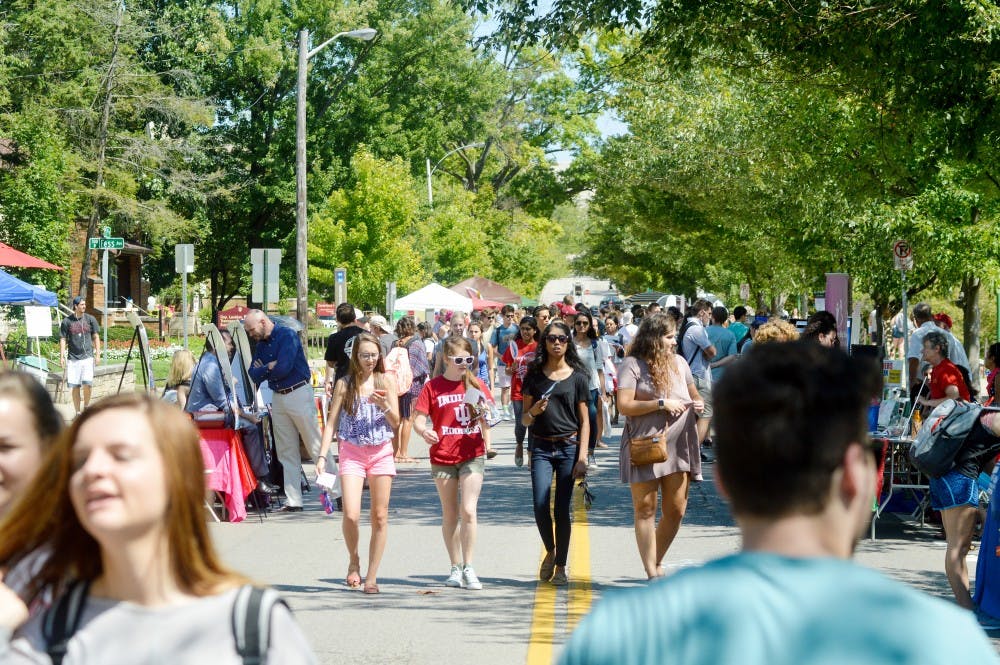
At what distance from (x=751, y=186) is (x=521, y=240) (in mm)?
37146

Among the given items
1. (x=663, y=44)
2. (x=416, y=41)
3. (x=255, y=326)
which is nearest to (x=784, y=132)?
(x=663, y=44)

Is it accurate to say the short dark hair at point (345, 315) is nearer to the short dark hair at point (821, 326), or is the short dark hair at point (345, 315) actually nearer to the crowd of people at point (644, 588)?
the short dark hair at point (821, 326)

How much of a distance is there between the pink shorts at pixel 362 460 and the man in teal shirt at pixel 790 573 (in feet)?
23.1

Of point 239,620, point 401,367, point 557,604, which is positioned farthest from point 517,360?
point 239,620

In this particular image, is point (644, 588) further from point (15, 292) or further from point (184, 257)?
point (15, 292)

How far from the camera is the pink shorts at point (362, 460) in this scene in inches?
359

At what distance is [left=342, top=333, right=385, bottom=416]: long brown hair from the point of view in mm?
9256

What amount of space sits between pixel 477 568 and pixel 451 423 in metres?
1.45

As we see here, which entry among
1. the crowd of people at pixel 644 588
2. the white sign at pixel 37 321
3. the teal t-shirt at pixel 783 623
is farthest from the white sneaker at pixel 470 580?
the white sign at pixel 37 321

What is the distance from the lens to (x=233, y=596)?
268 cm

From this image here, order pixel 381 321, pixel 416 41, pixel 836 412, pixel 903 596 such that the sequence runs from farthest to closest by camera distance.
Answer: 1. pixel 416 41
2. pixel 381 321
3. pixel 836 412
4. pixel 903 596

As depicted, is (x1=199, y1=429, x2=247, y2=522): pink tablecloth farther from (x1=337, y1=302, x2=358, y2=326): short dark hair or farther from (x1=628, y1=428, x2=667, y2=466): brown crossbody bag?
(x1=628, y1=428, x2=667, y2=466): brown crossbody bag

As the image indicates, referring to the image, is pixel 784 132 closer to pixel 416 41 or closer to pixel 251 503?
pixel 251 503

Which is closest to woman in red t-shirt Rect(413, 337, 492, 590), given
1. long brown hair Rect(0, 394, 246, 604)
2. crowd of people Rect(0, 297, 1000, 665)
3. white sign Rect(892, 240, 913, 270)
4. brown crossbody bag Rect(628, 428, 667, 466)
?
brown crossbody bag Rect(628, 428, 667, 466)
